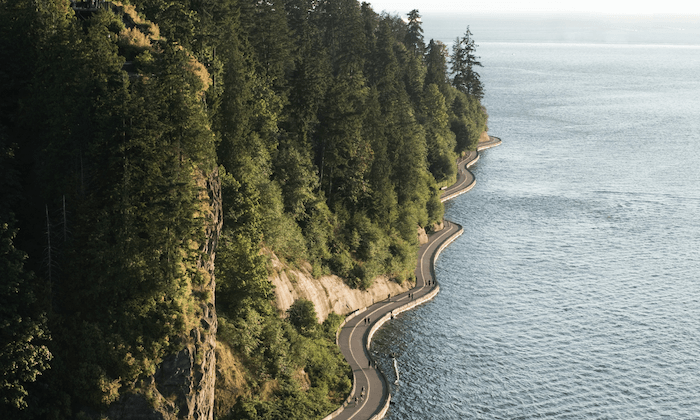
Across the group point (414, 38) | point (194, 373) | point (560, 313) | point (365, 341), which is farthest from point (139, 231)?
point (414, 38)

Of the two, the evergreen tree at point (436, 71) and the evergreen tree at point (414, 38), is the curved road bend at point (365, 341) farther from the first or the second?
the evergreen tree at point (414, 38)

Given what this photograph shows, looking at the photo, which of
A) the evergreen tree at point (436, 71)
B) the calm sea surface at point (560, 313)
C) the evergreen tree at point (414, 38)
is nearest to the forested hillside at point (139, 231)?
the calm sea surface at point (560, 313)

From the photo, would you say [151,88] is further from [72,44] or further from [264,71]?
[264,71]

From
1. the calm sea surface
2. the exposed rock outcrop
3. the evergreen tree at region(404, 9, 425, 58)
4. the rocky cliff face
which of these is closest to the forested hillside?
the rocky cliff face

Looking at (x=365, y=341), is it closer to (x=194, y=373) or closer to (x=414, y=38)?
(x=194, y=373)

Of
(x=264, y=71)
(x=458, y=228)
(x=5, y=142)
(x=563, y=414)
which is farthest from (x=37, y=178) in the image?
(x=458, y=228)
